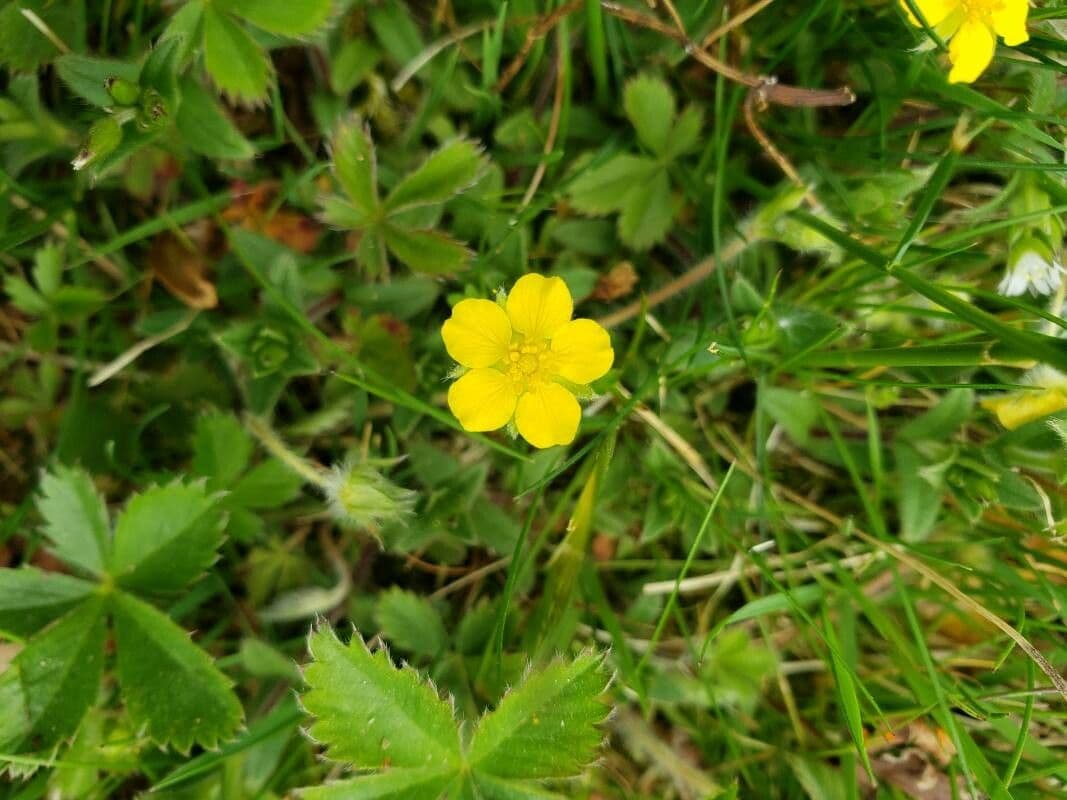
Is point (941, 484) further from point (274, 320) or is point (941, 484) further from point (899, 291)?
point (274, 320)

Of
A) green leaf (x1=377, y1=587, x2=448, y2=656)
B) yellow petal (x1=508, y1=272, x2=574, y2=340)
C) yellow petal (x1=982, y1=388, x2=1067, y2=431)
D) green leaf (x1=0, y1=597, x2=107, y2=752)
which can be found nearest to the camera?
yellow petal (x1=508, y1=272, x2=574, y2=340)

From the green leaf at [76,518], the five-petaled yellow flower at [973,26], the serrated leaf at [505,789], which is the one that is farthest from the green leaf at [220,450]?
the five-petaled yellow flower at [973,26]

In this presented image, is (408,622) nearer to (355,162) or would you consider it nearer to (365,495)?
(365,495)

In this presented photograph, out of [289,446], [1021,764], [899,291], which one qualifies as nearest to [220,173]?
[289,446]

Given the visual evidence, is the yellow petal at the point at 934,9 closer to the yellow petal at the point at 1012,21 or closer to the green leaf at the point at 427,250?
the yellow petal at the point at 1012,21

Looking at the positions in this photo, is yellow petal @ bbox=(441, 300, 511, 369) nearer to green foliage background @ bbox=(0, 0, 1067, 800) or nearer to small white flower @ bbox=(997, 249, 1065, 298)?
green foliage background @ bbox=(0, 0, 1067, 800)

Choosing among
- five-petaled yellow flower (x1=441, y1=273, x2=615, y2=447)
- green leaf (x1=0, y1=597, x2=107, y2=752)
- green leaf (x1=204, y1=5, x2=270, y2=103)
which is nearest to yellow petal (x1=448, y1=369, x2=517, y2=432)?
five-petaled yellow flower (x1=441, y1=273, x2=615, y2=447)
